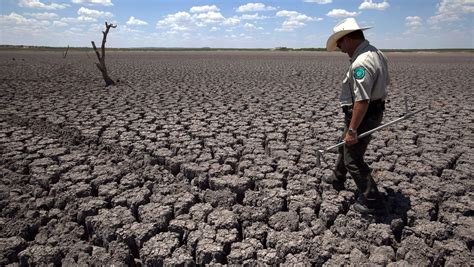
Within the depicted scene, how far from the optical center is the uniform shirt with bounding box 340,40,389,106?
7.77 ft

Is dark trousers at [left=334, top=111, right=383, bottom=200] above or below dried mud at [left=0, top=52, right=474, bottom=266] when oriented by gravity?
above

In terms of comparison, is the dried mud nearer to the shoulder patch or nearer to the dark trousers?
the dark trousers

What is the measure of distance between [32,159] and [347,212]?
154 inches

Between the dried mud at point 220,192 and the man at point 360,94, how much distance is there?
31 centimetres

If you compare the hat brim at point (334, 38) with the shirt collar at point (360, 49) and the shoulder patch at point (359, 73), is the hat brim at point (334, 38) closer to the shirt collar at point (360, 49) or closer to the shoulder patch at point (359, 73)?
the shirt collar at point (360, 49)

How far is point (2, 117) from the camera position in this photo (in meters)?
6.43

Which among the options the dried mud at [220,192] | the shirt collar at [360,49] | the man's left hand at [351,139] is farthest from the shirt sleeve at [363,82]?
the dried mud at [220,192]

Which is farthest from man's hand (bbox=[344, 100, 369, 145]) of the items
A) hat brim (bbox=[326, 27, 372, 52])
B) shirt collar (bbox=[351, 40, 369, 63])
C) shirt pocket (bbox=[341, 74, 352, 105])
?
hat brim (bbox=[326, 27, 372, 52])

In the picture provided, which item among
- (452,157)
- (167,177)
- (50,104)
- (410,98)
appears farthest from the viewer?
(410,98)

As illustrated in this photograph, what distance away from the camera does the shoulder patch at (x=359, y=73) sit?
2.37 meters

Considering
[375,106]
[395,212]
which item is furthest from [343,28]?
[395,212]

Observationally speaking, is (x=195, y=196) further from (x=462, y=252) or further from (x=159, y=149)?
(x=462, y=252)

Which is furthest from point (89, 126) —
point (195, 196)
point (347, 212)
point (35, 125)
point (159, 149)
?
point (347, 212)

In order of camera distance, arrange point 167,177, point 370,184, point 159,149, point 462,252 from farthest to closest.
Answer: point 159,149, point 167,177, point 370,184, point 462,252
